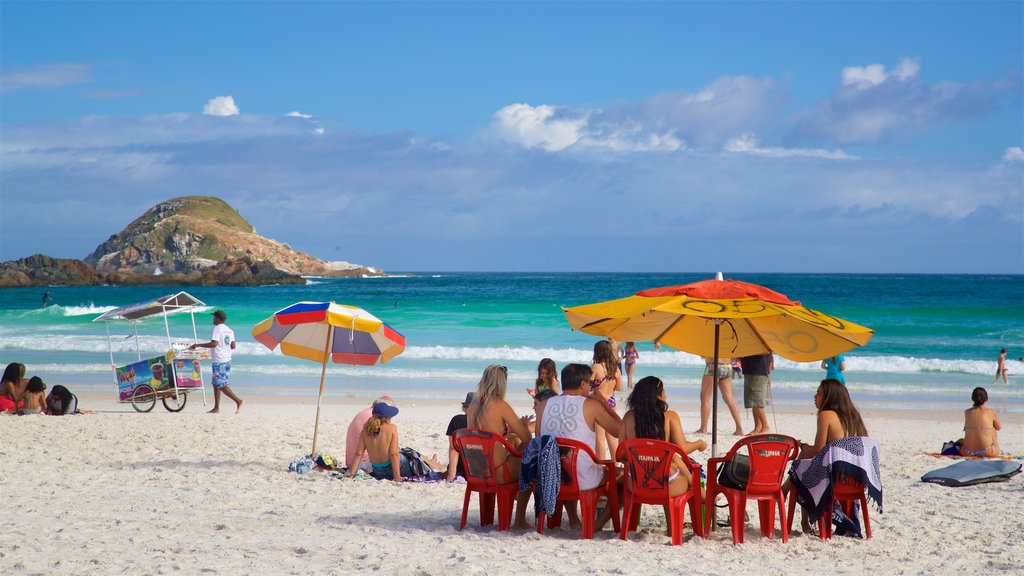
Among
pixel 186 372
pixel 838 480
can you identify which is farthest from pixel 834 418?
pixel 186 372

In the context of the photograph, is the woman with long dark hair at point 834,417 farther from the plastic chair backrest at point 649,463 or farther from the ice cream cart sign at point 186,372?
the ice cream cart sign at point 186,372

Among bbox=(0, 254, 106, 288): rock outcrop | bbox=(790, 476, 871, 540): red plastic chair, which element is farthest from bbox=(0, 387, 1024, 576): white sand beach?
bbox=(0, 254, 106, 288): rock outcrop

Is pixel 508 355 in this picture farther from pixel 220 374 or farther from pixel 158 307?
pixel 220 374

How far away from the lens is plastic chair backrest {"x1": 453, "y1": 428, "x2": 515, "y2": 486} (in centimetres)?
560

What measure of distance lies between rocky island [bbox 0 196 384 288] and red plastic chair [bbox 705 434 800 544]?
7437 cm

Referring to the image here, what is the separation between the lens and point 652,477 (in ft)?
17.4

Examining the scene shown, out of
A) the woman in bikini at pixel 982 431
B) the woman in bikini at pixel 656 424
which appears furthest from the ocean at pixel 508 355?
the woman in bikini at pixel 656 424

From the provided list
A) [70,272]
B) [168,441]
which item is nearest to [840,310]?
[168,441]

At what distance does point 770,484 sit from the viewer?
5.41 meters

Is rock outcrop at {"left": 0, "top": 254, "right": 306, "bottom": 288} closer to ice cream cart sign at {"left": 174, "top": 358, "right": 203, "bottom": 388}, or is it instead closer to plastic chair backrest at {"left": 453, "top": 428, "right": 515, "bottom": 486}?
ice cream cart sign at {"left": 174, "top": 358, "right": 203, "bottom": 388}

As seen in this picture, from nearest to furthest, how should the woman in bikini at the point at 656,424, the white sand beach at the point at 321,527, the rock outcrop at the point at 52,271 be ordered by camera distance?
1. the white sand beach at the point at 321,527
2. the woman in bikini at the point at 656,424
3. the rock outcrop at the point at 52,271

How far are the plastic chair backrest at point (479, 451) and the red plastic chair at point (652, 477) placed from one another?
0.81m

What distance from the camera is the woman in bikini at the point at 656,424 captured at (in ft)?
17.6

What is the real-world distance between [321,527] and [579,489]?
5.89 feet
